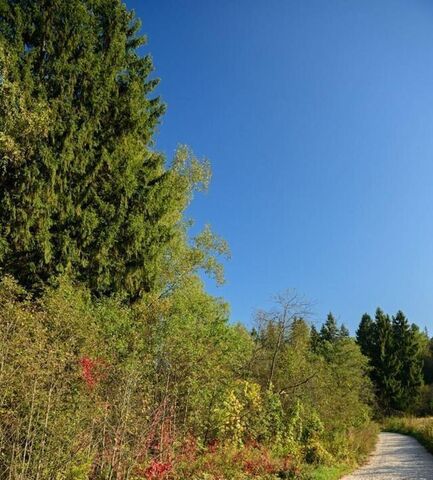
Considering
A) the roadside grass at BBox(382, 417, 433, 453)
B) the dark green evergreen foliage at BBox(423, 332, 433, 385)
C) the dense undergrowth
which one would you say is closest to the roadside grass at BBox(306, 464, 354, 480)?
the dense undergrowth

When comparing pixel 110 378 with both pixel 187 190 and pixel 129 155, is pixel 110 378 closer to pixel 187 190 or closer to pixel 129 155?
pixel 129 155

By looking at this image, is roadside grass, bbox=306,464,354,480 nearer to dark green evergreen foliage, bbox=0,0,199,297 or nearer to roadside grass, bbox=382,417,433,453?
dark green evergreen foliage, bbox=0,0,199,297

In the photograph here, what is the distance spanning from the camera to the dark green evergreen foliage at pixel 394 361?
54.0m

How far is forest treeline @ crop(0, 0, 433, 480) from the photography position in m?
6.72

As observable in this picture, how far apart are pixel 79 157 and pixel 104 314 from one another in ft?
16.1

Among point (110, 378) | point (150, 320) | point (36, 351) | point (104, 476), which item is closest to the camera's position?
point (36, 351)

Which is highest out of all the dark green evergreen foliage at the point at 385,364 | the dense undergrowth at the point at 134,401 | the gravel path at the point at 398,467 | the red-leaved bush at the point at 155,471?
the dark green evergreen foliage at the point at 385,364

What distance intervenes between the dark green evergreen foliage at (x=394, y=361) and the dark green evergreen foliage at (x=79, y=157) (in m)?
46.7

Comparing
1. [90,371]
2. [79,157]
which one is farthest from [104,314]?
[79,157]

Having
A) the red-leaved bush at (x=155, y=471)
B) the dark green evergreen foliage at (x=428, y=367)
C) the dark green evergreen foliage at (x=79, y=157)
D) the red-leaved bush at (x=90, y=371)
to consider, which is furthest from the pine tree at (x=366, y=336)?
the red-leaved bush at (x=90, y=371)

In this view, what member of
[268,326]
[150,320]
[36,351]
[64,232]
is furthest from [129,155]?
[268,326]

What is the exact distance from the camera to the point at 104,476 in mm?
7355

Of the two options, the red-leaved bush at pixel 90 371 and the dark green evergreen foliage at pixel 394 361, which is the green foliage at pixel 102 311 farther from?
the dark green evergreen foliage at pixel 394 361

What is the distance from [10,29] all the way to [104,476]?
11826 millimetres
